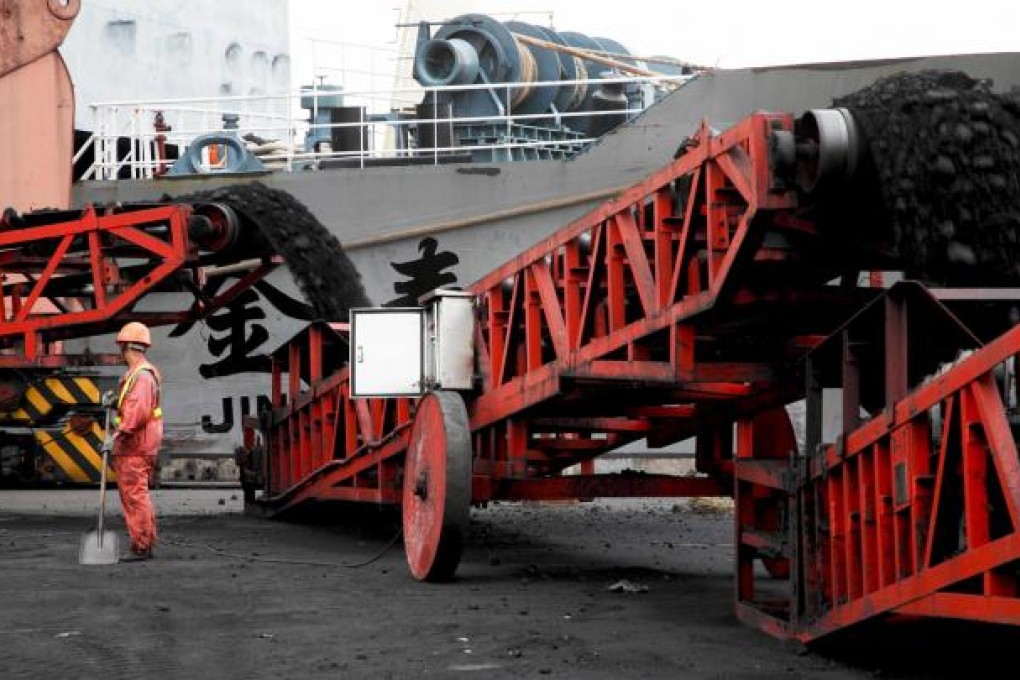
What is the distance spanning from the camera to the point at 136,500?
505 inches

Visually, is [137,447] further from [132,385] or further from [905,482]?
[905,482]

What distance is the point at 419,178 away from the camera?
23281 millimetres

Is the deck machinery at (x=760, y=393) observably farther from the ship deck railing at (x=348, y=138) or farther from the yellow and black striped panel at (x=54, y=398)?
the ship deck railing at (x=348, y=138)

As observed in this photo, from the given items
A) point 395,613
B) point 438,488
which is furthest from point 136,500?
point 395,613

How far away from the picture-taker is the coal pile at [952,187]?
7.89 meters

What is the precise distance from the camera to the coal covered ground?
8.26 metres

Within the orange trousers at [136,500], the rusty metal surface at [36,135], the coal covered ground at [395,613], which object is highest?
the rusty metal surface at [36,135]

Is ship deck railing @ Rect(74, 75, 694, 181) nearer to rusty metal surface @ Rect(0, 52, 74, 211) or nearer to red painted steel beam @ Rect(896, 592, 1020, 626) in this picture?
rusty metal surface @ Rect(0, 52, 74, 211)

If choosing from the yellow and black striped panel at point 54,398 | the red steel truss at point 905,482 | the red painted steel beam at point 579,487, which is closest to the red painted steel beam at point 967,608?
the red steel truss at point 905,482

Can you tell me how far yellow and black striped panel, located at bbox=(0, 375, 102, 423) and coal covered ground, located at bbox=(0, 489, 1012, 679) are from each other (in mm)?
3489

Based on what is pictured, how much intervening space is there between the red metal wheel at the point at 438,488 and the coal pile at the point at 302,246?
4.45 m

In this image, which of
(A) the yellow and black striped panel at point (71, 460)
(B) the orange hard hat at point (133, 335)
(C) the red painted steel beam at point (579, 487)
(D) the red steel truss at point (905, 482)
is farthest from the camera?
(A) the yellow and black striped panel at point (71, 460)

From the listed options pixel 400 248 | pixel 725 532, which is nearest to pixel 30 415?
pixel 400 248

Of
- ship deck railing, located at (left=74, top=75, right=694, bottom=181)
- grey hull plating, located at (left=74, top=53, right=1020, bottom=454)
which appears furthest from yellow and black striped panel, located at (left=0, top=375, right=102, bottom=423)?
ship deck railing, located at (left=74, top=75, right=694, bottom=181)
